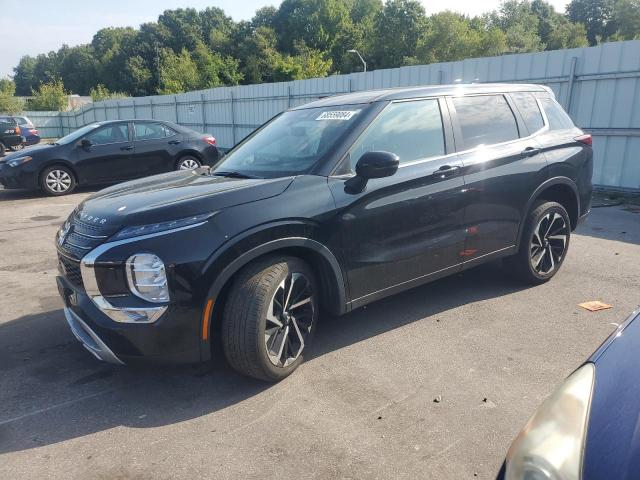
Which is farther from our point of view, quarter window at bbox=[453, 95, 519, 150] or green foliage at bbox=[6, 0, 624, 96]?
green foliage at bbox=[6, 0, 624, 96]

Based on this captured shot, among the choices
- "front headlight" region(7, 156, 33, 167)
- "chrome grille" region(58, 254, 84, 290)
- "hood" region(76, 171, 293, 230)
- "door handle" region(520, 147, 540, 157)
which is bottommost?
"front headlight" region(7, 156, 33, 167)

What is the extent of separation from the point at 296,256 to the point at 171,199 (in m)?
0.88

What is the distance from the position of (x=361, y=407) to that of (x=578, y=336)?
6.27ft

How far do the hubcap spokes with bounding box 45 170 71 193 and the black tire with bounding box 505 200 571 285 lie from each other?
9.40 m

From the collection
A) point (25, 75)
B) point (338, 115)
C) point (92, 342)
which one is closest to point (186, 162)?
point (338, 115)

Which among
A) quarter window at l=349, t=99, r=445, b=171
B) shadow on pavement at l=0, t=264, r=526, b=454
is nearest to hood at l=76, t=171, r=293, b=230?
quarter window at l=349, t=99, r=445, b=171

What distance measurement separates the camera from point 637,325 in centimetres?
191

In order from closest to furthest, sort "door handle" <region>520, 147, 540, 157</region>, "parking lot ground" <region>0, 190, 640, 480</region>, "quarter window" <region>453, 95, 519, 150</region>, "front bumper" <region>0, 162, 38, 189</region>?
"parking lot ground" <region>0, 190, 640, 480</region>
"quarter window" <region>453, 95, 519, 150</region>
"door handle" <region>520, 147, 540, 157</region>
"front bumper" <region>0, 162, 38, 189</region>

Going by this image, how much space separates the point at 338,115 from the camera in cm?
400

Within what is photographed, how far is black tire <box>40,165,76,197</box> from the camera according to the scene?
10.7m

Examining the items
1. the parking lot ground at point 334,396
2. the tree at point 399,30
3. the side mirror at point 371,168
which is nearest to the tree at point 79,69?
the tree at point 399,30

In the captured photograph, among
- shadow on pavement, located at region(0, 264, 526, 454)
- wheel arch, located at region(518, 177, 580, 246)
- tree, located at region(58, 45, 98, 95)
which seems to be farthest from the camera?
tree, located at region(58, 45, 98, 95)

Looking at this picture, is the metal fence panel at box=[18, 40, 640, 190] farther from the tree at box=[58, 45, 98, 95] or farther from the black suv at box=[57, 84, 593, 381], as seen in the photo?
the tree at box=[58, 45, 98, 95]

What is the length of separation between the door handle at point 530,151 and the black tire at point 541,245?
49 centimetres
